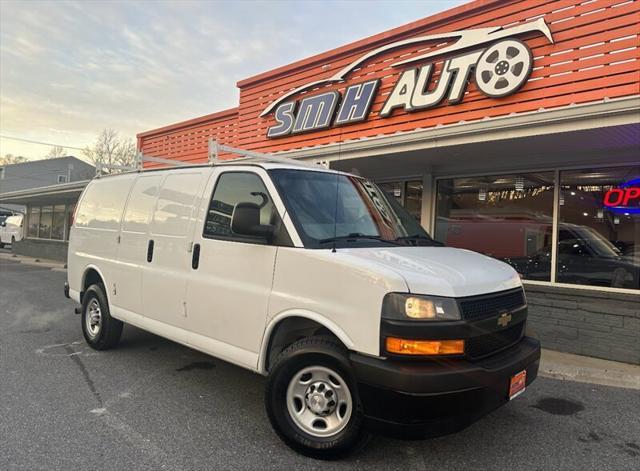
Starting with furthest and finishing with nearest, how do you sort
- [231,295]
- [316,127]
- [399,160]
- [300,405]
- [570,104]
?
[316,127] → [399,160] → [570,104] → [231,295] → [300,405]

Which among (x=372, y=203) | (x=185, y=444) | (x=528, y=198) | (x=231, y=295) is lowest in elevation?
(x=185, y=444)

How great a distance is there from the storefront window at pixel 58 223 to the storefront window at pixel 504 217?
1892 cm

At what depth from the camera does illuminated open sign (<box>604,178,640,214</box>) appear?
650 centimetres

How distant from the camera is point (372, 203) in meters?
4.24

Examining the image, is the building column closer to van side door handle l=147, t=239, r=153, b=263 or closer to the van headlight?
van side door handle l=147, t=239, r=153, b=263

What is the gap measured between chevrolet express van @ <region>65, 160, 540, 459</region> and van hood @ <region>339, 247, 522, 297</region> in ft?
0.04

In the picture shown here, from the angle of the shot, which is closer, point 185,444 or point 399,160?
point 185,444

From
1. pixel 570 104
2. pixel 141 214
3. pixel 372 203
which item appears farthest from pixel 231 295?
pixel 570 104

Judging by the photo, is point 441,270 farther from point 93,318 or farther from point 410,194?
point 410,194

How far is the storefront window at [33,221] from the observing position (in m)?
24.0

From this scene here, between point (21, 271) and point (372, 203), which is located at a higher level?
point (372, 203)

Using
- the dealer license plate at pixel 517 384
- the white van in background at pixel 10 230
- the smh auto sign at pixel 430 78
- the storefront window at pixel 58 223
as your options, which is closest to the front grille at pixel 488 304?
the dealer license plate at pixel 517 384

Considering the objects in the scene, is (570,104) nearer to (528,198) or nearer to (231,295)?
(528,198)

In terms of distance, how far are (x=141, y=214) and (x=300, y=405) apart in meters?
2.91
